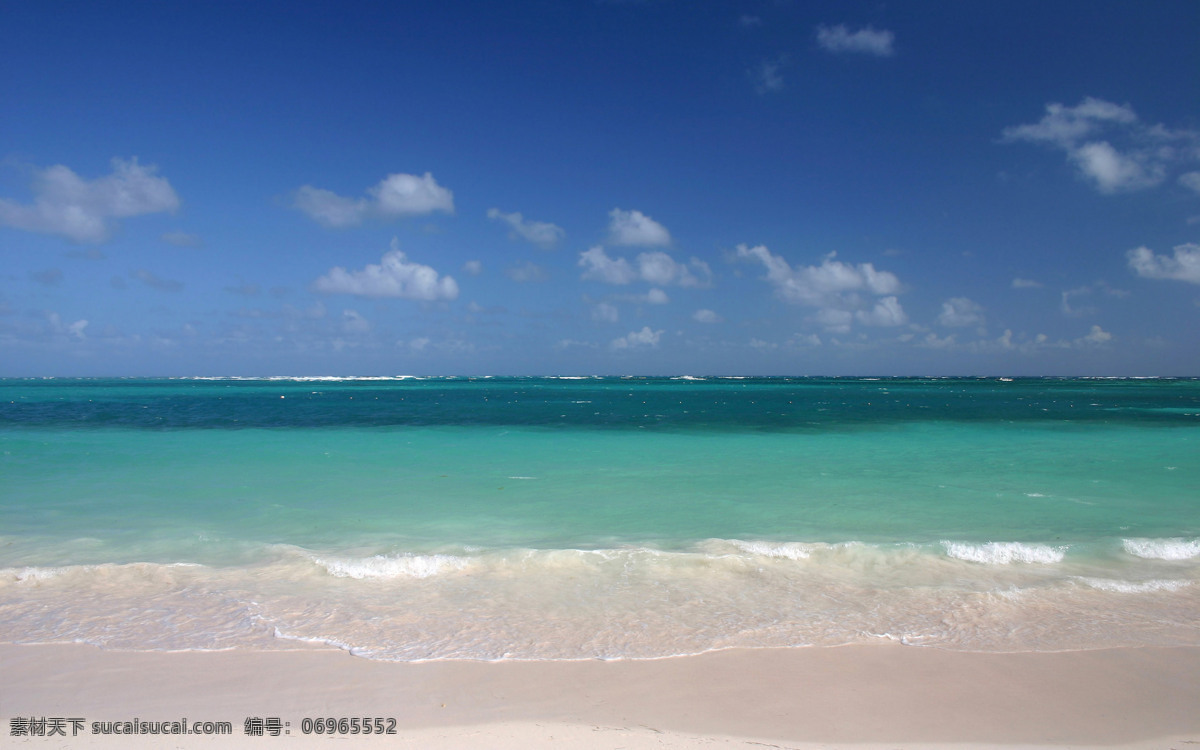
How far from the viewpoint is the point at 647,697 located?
186 inches

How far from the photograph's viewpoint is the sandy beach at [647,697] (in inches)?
166

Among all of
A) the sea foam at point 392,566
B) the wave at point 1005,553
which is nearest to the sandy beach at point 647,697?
the sea foam at point 392,566

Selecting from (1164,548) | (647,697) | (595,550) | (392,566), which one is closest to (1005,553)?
(1164,548)

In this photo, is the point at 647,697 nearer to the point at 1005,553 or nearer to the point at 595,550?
the point at 595,550

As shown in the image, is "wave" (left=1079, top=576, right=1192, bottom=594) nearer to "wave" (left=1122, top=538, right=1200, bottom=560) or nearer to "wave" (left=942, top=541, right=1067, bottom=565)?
"wave" (left=942, top=541, right=1067, bottom=565)

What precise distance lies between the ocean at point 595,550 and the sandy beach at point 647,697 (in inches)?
11.9

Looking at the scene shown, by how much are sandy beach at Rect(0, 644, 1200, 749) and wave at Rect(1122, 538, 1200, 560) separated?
13.0 ft

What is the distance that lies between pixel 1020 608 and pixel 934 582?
1037mm

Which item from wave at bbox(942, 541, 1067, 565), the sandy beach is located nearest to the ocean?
wave at bbox(942, 541, 1067, 565)

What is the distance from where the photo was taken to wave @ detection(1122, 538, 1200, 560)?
8562 mm

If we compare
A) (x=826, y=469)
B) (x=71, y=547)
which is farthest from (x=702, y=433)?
(x=71, y=547)

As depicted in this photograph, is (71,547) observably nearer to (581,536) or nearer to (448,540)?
(448,540)

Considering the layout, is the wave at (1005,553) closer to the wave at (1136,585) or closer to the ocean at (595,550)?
the ocean at (595,550)

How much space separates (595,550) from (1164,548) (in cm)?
837
